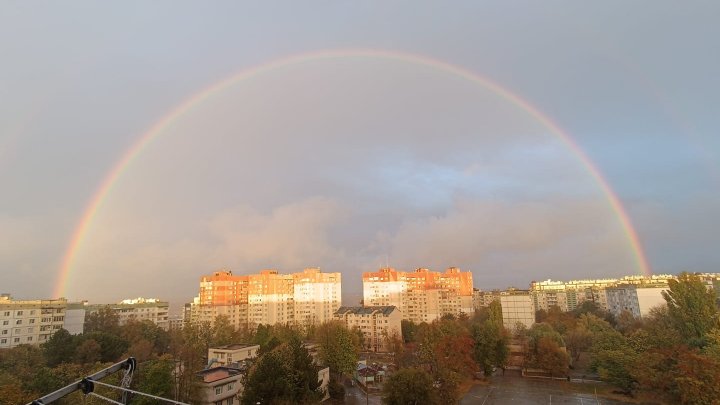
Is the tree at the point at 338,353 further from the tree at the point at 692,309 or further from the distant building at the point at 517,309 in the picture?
the distant building at the point at 517,309

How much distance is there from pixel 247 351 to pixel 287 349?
11.7m

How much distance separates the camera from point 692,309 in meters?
26.7

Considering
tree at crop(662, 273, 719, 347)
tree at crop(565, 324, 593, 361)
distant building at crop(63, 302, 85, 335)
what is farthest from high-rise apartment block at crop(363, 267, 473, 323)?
tree at crop(662, 273, 719, 347)

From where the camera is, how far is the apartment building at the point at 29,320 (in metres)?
36.6

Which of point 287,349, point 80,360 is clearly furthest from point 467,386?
point 80,360

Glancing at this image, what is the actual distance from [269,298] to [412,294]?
23849mm

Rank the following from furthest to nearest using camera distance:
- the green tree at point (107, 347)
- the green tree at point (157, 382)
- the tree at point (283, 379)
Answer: the green tree at point (107, 347) < the tree at point (283, 379) < the green tree at point (157, 382)

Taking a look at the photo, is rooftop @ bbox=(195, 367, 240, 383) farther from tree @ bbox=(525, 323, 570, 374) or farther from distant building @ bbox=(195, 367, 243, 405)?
tree @ bbox=(525, 323, 570, 374)

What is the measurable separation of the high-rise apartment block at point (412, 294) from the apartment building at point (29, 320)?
43570 mm

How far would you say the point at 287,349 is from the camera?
68.4 ft

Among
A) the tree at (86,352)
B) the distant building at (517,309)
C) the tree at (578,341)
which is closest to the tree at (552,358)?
the tree at (578,341)

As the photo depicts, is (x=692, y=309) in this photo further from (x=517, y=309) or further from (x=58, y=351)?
(x=58, y=351)

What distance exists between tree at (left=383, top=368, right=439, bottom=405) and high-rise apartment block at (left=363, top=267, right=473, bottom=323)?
49857 mm

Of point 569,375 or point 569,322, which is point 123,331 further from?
point 569,322
